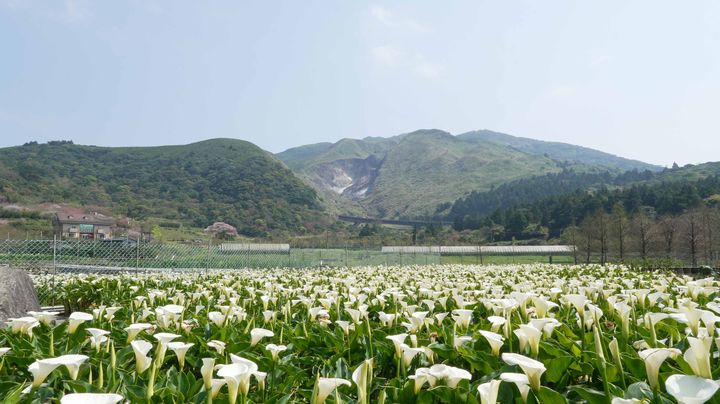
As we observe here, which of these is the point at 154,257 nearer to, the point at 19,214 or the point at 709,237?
the point at 709,237

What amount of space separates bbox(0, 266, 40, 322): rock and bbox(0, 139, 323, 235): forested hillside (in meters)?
85.5

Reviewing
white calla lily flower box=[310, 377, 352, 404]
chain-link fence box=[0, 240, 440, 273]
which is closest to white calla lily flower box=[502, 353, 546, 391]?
white calla lily flower box=[310, 377, 352, 404]

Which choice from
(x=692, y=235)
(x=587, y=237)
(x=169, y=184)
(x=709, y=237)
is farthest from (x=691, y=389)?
(x=169, y=184)

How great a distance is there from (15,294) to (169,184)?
354ft

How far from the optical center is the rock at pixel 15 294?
6531 millimetres

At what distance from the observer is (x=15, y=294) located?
6.96 m

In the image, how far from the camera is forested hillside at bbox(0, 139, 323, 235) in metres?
89.6

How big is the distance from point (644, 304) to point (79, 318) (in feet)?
17.6

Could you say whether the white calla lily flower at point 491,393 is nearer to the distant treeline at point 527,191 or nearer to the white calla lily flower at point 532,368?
the white calla lily flower at point 532,368

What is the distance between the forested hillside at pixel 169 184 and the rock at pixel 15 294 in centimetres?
8554

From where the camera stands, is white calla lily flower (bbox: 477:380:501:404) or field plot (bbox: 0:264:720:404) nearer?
white calla lily flower (bbox: 477:380:501:404)

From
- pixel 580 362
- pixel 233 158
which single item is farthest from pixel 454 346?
pixel 233 158

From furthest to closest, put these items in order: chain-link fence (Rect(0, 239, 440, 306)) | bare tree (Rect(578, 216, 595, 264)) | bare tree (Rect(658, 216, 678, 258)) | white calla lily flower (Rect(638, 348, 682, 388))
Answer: bare tree (Rect(578, 216, 595, 264))
bare tree (Rect(658, 216, 678, 258))
chain-link fence (Rect(0, 239, 440, 306))
white calla lily flower (Rect(638, 348, 682, 388))

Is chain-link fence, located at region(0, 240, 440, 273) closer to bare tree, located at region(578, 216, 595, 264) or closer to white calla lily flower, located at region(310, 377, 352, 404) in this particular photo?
white calla lily flower, located at region(310, 377, 352, 404)
